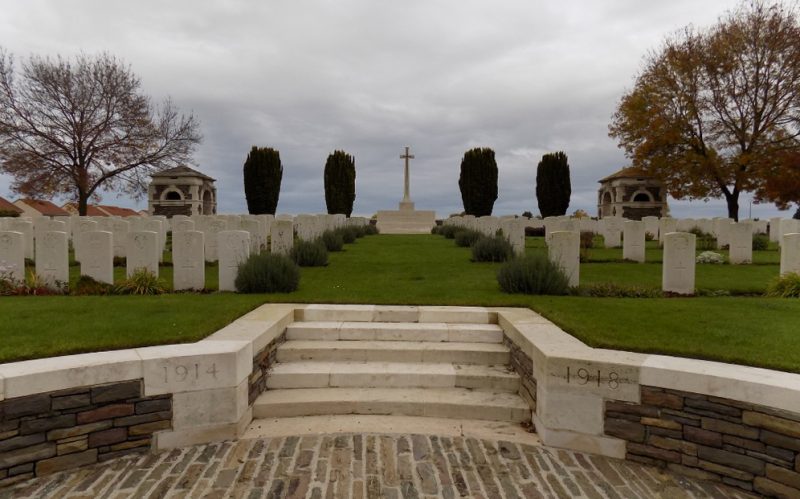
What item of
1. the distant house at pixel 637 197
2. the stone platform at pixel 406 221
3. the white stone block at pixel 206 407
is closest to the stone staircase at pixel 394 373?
the white stone block at pixel 206 407

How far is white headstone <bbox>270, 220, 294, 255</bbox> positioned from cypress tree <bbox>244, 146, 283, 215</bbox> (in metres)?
25.2

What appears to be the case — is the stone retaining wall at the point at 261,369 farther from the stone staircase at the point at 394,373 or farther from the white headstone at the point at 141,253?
the white headstone at the point at 141,253

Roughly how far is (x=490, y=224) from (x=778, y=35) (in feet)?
58.7

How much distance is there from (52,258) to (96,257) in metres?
0.58

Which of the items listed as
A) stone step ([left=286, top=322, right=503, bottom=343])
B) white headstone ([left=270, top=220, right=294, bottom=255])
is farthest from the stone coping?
white headstone ([left=270, top=220, right=294, bottom=255])

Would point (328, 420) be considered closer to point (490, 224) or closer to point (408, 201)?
point (490, 224)

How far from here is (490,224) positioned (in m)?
15.1

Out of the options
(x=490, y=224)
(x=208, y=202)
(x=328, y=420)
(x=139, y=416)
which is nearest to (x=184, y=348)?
(x=139, y=416)

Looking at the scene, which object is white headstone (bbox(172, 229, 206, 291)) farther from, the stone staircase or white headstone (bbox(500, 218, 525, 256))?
white headstone (bbox(500, 218, 525, 256))

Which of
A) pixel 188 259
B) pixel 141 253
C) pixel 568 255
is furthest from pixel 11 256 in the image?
pixel 568 255

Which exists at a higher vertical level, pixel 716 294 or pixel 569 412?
pixel 716 294

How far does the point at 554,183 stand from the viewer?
34.9 m

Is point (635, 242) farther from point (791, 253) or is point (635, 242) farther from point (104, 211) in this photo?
point (104, 211)

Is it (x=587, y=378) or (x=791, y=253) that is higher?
(x=791, y=253)
